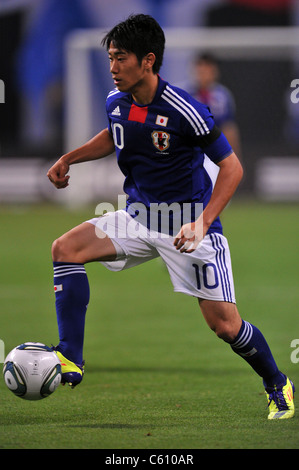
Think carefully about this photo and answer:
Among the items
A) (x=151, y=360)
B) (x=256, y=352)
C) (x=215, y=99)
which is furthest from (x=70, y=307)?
(x=215, y=99)

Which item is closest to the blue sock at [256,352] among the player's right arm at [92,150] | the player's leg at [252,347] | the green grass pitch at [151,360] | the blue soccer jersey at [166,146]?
the player's leg at [252,347]

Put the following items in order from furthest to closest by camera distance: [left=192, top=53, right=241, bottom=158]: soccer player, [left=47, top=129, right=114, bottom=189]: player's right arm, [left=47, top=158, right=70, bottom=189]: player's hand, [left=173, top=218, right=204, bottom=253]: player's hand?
[left=192, top=53, right=241, bottom=158]: soccer player < [left=47, top=129, right=114, bottom=189]: player's right arm < [left=47, top=158, right=70, bottom=189]: player's hand < [left=173, top=218, right=204, bottom=253]: player's hand

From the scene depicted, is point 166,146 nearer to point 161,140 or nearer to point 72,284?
point 161,140

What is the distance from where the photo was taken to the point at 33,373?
191 inches

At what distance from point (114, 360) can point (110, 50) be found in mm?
2610

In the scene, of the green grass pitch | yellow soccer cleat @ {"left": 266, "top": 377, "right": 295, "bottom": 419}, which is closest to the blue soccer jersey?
yellow soccer cleat @ {"left": 266, "top": 377, "right": 295, "bottom": 419}

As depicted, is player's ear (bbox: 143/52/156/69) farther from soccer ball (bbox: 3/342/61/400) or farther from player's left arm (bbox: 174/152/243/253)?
soccer ball (bbox: 3/342/61/400)

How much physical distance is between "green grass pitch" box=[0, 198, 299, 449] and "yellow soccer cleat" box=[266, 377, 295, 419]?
0.08 m

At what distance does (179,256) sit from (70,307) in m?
0.66

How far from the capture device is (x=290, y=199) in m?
20.0

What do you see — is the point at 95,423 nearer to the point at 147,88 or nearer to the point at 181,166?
the point at 181,166

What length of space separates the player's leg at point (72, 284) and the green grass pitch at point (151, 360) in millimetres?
374

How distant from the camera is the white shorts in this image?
17.0 ft

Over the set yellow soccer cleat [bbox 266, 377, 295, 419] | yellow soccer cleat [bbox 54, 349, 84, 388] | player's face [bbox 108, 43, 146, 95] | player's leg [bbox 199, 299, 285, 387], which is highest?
player's face [bbox 108, 43, 146, 95]
